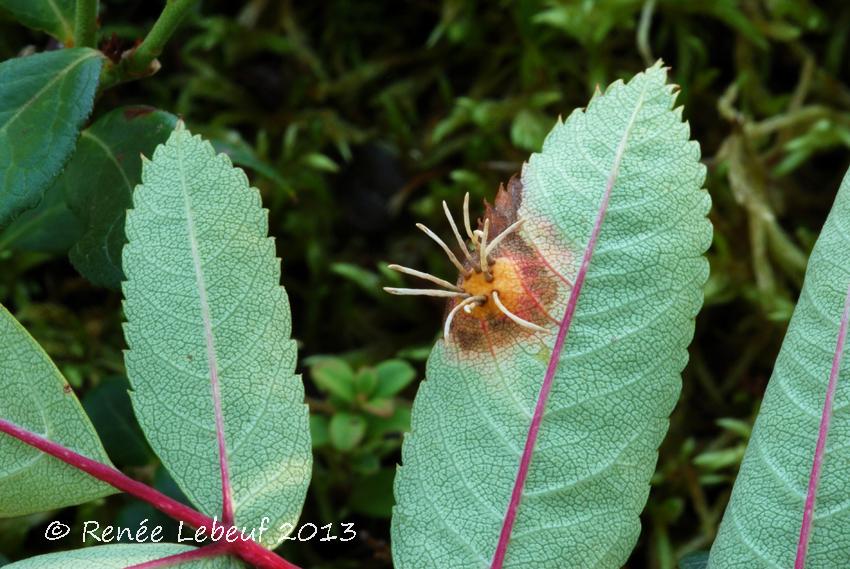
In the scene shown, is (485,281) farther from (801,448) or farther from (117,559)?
(117,559)

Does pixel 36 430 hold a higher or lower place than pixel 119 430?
higher

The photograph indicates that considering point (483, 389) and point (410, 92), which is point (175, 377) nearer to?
point (483, 389)

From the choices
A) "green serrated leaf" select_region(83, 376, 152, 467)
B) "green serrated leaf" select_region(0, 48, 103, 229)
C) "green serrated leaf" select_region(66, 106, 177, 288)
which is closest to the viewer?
"green serrated leaf" select_region(0, 48, 103, 229)

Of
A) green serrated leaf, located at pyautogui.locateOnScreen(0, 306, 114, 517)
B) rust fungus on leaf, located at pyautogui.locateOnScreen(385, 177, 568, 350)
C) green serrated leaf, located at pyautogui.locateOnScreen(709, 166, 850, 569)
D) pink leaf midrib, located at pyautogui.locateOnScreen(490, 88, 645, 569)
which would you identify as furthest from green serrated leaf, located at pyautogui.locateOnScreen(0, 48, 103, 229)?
green serrated leaf, located at pyautogui.locateOnScreen(709, 166, 850, 569)

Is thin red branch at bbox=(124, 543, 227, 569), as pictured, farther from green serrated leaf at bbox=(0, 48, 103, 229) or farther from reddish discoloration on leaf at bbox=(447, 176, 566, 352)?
green serrated leaf at bbox=(0, 48, 103, 229)

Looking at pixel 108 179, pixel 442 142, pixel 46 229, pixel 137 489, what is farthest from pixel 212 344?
pixel 442 142

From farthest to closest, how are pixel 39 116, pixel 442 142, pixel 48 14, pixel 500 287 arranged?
pixel 442 142 → pixel 48 14 → pixel 39 116 → pixel 500 287

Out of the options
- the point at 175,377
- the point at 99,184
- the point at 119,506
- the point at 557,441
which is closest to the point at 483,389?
the point at 557,441
